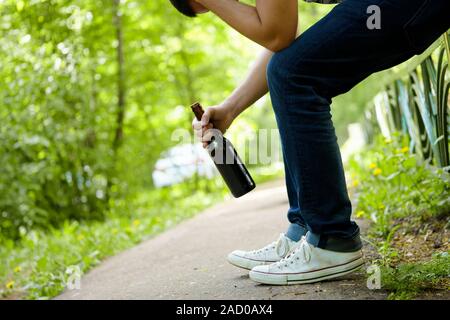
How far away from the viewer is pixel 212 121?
2.44 m

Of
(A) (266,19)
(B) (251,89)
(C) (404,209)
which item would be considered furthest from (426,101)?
(A) (266,19)

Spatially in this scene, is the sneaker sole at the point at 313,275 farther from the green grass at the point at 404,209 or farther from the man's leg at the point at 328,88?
the green grass at the point at 404,209

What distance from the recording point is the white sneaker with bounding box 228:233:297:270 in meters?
2.51

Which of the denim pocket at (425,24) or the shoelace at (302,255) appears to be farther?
the shoelace at (302,255)

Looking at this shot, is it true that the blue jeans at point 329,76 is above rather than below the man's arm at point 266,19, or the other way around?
below

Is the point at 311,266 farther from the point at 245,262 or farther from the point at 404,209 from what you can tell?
the point at 404,209

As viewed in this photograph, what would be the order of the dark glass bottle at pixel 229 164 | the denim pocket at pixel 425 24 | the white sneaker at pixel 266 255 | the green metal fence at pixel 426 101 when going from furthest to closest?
the green metal fence at pixel 426 101
the white sneaker at pixel 266 255
the dark glass bottle at pixel 229 164
the denim pocket at pixel 425 24

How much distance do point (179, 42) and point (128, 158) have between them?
3239 mm

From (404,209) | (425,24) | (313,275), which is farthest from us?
(404,209)

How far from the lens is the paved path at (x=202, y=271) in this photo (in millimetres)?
2135

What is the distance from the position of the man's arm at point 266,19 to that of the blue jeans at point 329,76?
47 millimetres

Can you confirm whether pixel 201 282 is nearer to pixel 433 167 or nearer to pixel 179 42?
pixel 433 167

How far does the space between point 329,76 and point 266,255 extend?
90 centimetres

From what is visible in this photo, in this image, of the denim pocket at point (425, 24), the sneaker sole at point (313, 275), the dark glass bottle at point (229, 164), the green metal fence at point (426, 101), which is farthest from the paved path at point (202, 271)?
the green metal fence at point (426, 101)
